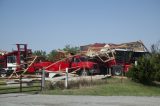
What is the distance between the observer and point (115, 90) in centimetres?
2309

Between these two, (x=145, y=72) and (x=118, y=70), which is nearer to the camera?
(x=145, y=72)

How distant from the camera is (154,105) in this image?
15711 mm

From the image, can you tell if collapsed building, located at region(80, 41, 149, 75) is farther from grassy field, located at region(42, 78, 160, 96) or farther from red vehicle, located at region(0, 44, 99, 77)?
grassy field, located at region(42, 78, 160, 96)

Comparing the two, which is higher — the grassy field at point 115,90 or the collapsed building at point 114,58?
the collapsed building at point 114,58

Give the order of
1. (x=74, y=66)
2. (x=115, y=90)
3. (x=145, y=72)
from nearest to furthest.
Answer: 1. (x=115, y=90)
2. (x=145, y=72)
3. (x=74, y=66)

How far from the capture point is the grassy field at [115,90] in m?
21.1

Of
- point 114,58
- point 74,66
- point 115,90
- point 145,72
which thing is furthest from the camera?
point 74,66

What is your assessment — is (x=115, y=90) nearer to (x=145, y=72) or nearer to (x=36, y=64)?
(x=145, y=72)

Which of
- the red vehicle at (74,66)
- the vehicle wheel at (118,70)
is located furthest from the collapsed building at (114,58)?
the red vehicle at (74,66)

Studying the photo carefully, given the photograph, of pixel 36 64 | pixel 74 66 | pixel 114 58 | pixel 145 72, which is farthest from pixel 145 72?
pixel 36 64

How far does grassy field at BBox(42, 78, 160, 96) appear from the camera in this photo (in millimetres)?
21092

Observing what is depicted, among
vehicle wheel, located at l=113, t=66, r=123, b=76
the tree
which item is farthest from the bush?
vehicle wheel, located at l=113, t=66, r=123, b=76

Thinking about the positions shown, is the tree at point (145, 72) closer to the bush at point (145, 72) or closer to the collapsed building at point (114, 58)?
the bush at point (145, 72)

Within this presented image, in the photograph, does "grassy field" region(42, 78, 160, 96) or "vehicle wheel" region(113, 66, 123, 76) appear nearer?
"grassy field" region(42, 78, 160, 96)
